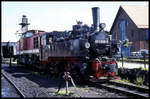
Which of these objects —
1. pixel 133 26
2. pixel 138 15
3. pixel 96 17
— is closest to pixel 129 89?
pixel 96 17

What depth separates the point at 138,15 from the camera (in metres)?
48.8

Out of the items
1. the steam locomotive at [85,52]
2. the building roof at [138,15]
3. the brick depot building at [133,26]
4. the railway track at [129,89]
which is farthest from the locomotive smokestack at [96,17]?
the building roof at [138,15]

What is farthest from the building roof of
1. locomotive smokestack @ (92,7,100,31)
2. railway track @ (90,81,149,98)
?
railway track @ (90,81,149,98)

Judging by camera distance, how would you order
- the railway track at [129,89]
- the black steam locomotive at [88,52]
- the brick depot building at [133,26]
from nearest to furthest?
the railway track at [129,89] < the black steam locomotive at [88,52] < the brick depot building at [133,26]

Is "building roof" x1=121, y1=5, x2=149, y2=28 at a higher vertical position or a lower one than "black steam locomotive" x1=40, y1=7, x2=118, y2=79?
higher

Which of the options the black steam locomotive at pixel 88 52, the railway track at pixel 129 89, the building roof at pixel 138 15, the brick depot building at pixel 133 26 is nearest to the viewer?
the railway track at pixel 129 89

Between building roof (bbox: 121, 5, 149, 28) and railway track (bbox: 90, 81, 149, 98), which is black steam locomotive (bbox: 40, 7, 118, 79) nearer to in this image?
railway track (bbox: 90, 81, 149, 98)

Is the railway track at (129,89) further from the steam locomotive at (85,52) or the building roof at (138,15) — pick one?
the building roof at (138,15)

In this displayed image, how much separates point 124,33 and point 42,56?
33.3m

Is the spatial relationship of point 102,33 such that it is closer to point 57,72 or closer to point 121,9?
point 57,72

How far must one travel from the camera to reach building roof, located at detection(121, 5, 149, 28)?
4677 cm

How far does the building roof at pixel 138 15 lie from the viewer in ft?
153

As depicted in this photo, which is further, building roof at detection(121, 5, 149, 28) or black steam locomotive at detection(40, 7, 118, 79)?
building roof at detection(121, 5, 149, 28)

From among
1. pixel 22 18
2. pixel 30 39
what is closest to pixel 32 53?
pixel 30 39
